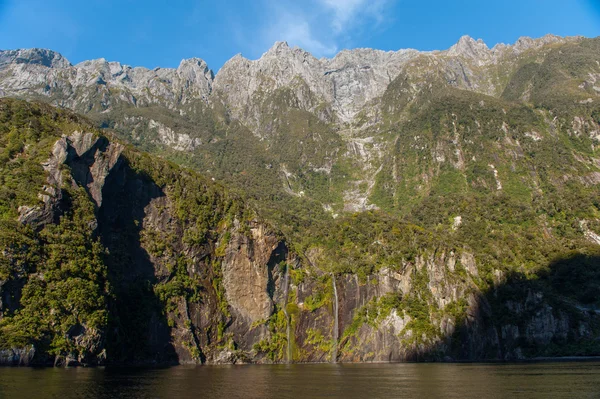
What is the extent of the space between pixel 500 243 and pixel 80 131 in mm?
127414

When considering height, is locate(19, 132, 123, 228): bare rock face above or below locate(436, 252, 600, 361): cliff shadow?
above

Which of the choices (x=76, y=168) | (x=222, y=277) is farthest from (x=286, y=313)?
(x=76, y=168)

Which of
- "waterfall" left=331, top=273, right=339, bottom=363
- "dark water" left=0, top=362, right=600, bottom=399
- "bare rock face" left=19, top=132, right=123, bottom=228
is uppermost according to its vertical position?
"bare rock face" left=19, top=132, right=123, bottom=228

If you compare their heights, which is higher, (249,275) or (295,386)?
(249,275)

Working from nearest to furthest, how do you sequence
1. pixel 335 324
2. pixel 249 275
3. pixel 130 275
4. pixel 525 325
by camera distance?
pixel 130 275 → pixel 249 275 → pixel 335 324 → pixel 525 325

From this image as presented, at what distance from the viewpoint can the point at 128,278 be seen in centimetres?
10425

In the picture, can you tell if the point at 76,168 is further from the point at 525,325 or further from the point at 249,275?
the point at 525,325

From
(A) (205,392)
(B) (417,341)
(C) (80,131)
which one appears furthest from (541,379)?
(C) (80,131)

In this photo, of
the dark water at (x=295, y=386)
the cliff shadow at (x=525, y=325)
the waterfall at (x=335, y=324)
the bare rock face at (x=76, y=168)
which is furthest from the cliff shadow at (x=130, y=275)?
the cliff shadow at (x=525, y=325)

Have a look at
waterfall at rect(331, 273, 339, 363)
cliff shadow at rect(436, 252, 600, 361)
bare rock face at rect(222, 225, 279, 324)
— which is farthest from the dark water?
cliff shadow at rect(436, 252, 600, 361)

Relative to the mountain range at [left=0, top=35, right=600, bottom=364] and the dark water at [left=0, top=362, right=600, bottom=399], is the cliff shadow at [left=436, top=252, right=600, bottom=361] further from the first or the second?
the dark water at [left=0, top=362, right=600, bottom=399]

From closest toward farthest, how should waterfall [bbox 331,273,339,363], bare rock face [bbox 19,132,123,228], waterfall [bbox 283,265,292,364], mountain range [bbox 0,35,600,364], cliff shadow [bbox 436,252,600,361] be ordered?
1. mountain range [bbox 0,35,600,364]
2. bare rock face [bbox 19,132,123,228]
3. waterfall [bbox 283,265,292,364]
4. waterfall [bbox 331,273,339,363]
5. cliff shadow [bbox 436,252,600,361]

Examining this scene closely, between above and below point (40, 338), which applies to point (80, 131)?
above

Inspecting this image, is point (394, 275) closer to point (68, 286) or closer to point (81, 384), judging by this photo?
point (68, 286)
